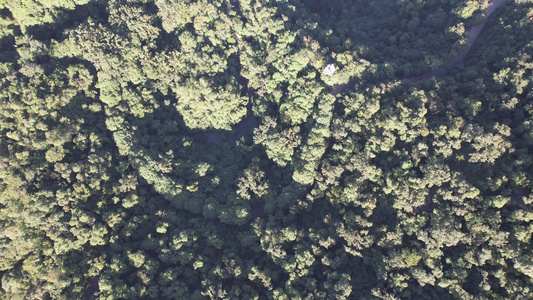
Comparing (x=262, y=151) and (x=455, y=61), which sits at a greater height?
(x=455, y=61)

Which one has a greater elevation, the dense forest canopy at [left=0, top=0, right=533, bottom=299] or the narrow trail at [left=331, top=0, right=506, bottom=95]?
the narrow trail at [left=331, top=0, right=506, bottom=95]

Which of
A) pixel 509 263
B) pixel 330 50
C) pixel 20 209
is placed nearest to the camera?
pixel 509 263

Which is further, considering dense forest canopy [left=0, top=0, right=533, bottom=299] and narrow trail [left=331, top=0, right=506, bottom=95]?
narrow trail [left=331, top=0, right=506, bottom=95]

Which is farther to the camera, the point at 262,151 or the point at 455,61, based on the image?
the point at 262,151

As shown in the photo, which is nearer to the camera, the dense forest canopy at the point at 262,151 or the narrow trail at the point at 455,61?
the dense forest canopy at the point at 262,151

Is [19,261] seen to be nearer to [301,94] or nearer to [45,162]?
[45,162]

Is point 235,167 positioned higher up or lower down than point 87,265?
higher up

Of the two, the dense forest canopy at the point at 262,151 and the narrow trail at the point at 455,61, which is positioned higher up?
the narrow trail at the point at 455,61

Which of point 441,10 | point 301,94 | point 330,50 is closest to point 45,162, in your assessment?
point 301,94
